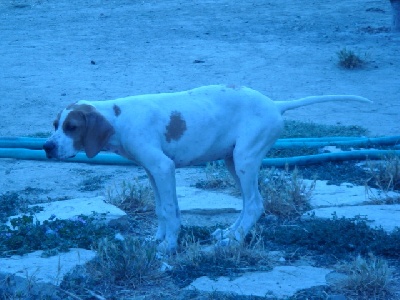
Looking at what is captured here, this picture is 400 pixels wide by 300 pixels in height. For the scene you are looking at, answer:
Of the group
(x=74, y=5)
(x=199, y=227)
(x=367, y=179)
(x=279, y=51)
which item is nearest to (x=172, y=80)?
(x=279, y=51)

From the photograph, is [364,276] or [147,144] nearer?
[364,276]

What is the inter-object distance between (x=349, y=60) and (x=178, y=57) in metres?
3.10

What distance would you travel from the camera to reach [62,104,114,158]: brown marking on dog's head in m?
4.52

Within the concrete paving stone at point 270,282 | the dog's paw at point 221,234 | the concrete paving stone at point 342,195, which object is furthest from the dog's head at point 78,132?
the concrete paving stone at point 342,195

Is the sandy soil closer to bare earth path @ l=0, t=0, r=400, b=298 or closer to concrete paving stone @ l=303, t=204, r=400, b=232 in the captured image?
bare earth path @ l=0, t=0, r=400, b=298

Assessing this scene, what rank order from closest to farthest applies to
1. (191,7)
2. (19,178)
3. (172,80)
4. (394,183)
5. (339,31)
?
(394,183), (19,178), (172,80), (339,31), (191,7)

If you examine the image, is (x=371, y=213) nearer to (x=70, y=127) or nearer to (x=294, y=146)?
(x=294, y=146)

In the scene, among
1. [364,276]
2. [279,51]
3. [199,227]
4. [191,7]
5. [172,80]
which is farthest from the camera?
[191,7]

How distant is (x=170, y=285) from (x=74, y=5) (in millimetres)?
16997

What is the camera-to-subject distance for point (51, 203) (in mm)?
5680

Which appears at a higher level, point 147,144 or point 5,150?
point 147,144

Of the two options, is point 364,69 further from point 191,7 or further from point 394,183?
point 191,7

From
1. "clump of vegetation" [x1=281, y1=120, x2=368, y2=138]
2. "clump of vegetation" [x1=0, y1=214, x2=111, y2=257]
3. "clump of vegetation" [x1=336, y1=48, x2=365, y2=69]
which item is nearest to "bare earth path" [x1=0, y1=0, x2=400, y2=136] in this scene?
"clump of vegetation" [x1=336, y1=48, x2=365, y2=69]

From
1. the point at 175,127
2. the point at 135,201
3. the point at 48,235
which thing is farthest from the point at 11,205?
the point at 175,127
